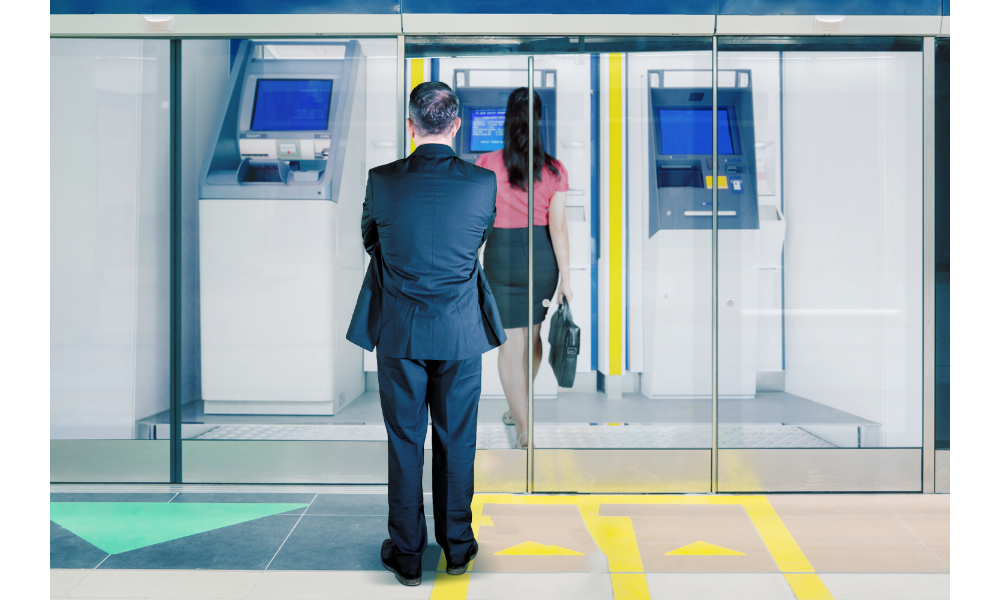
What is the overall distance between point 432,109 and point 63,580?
1.87 m

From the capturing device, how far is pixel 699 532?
2453 millimetres

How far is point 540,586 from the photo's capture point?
6.72 feet

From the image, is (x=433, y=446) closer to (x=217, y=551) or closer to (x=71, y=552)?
(x=217, y=551)

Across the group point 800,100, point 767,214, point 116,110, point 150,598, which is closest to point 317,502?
point 150,598

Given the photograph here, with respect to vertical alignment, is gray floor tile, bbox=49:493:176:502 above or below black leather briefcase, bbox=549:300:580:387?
below

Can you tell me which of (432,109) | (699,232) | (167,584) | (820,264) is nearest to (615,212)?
(699,232)

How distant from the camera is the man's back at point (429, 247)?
199 cm

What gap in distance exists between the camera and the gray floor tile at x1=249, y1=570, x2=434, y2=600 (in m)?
1.99

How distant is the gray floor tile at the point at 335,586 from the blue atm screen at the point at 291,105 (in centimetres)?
193

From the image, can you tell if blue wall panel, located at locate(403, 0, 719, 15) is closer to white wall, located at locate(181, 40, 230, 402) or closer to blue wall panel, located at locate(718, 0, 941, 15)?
blue wall panel, located at locate(718, 0, 941, 15)

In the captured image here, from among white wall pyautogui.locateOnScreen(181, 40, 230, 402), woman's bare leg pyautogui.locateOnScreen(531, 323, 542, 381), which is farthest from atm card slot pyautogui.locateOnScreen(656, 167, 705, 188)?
white wall pyautogui.locateOnScreen(181, 40, 230, 402)

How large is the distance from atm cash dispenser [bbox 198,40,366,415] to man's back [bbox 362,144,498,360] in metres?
1.04

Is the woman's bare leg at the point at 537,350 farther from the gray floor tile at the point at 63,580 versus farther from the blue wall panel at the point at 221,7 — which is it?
the gray floor tile at the point at 63,580

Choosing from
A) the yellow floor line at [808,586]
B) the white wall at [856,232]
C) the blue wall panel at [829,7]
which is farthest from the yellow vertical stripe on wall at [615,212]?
the yellow floor line at [808,586]
